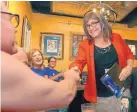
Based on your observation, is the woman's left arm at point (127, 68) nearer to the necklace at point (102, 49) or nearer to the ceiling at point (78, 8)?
the necklace at point (102, 49)

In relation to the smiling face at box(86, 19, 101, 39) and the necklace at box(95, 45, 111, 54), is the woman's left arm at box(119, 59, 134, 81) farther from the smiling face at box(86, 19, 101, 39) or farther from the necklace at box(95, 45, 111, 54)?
the smiling face at box(86, 19, 101, 39)

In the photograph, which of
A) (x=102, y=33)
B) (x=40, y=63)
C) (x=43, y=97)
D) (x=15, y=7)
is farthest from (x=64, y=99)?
(x=15, y=7)

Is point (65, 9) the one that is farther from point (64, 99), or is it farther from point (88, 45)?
point (64, 99)

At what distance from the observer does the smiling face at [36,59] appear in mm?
2808

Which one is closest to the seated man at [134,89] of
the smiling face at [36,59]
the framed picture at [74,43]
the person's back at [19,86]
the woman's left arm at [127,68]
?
the woman's left arm at [127,68]

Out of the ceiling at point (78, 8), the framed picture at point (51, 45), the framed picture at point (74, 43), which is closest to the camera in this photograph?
the ceiling at point (78, 8)

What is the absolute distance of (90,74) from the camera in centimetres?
160

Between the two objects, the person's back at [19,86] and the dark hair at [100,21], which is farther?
the dark hair at [100,21]

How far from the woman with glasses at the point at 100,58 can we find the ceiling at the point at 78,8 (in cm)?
279

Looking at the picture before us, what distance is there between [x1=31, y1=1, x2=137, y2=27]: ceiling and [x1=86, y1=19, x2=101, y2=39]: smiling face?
110 inches

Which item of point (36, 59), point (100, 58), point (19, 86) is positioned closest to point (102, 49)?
point (100, 58)

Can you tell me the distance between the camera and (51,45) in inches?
202

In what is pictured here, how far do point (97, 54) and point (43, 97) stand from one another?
1.09m

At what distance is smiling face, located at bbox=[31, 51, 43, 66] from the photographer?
111 inches
